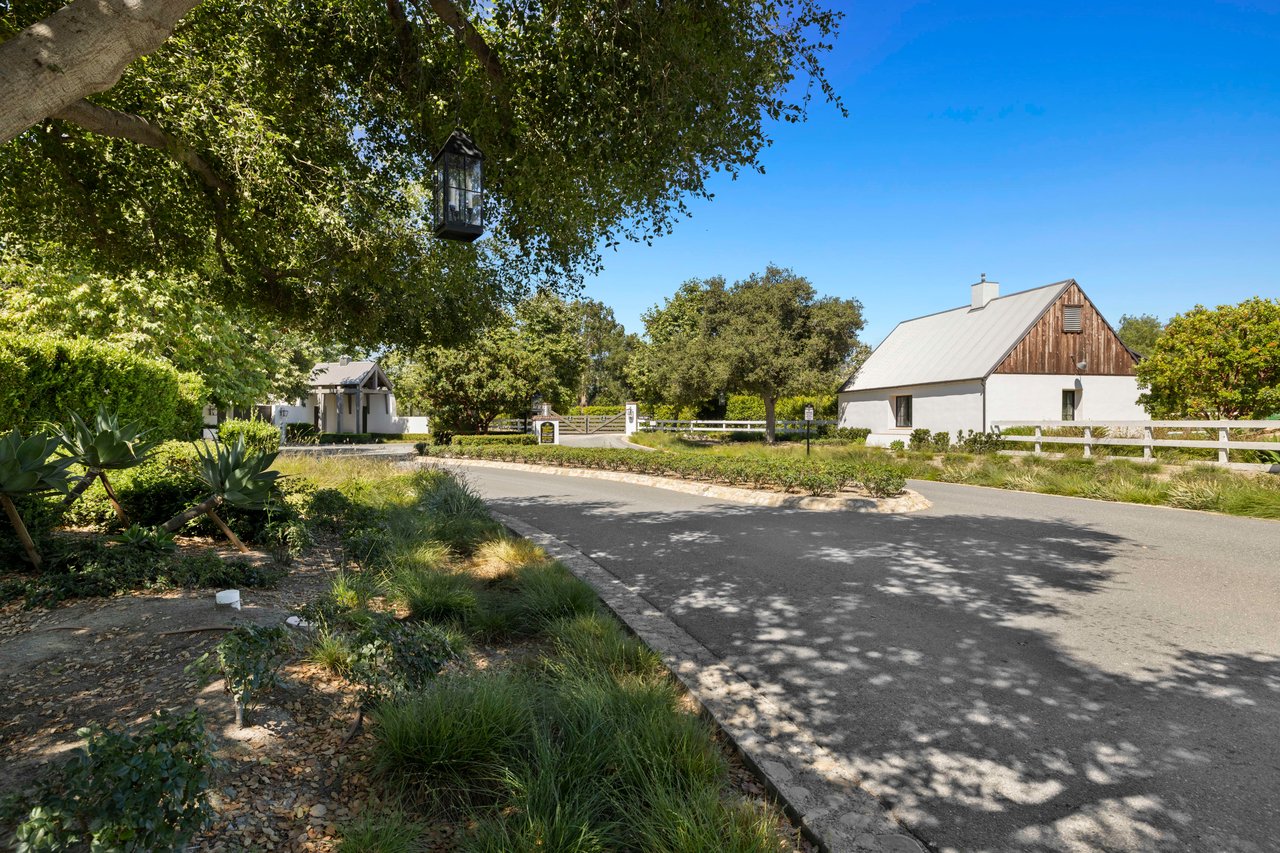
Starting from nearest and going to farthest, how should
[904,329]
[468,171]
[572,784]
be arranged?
[572,784]
[468,171]
[904,329]

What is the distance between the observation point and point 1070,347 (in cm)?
2688

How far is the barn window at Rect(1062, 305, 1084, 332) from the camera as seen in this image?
87.9 feet

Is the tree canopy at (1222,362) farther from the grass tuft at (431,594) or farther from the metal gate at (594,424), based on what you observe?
the metal gate at (594,424)

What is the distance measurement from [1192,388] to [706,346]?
16.5 meters

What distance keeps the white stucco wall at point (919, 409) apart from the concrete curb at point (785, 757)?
973 inches

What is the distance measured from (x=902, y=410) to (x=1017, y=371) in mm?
5609

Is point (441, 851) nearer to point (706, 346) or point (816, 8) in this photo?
point (816, 8)

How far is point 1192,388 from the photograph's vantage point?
1938 centimetres

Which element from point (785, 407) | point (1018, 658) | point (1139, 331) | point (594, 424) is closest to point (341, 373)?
point (594, 424)

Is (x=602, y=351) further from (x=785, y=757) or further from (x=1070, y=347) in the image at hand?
(x=785, y=757)

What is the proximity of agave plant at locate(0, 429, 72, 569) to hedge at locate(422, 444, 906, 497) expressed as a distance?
10.7 metres

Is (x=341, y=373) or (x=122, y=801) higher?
(x=341, y=373)

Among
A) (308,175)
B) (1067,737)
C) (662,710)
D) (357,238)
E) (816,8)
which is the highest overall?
(816,8)

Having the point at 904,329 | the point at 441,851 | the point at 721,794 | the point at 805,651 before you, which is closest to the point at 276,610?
the point at 441,851
